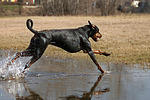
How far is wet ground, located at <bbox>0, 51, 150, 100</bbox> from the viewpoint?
6926 millimetres

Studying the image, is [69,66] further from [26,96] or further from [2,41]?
[2,41]

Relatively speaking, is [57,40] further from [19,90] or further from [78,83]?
[19,90]

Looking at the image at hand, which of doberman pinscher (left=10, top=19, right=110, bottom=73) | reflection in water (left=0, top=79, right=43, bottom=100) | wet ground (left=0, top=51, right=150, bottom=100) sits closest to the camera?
reflection in water (left=0, top=79, right=43, bottom=100)

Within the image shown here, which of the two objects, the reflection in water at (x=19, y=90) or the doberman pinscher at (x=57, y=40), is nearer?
the reflection in water at (x=19, y=90)

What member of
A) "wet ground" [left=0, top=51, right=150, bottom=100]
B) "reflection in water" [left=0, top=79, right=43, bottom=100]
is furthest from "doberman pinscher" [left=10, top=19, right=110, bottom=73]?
"reflection in water" [left=0, top=79, right=43, bottom=100]

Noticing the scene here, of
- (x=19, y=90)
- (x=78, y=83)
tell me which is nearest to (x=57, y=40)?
(x=78, y=83)

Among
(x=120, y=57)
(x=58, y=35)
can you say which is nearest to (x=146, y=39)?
(x=120, y=57)

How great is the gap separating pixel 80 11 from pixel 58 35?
113ft

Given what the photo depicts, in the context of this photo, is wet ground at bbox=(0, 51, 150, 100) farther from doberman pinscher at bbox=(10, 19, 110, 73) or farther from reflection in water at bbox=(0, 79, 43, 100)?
doberman pinscher at bbox=(10, 19, 110, 73)

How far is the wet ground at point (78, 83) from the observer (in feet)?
22.7

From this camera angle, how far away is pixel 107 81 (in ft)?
27.5

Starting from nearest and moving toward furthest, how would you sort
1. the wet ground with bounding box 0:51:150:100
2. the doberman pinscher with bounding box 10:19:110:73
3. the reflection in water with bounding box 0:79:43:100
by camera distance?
1. the reflection in water with bounding box 0:79:43:100
2. the wet ground with bounding box 0:51:150:100
3. the doberman pinscher with bounding box 10:19:110:73

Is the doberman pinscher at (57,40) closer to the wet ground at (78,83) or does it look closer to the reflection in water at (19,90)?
the wet ground at (78,83)

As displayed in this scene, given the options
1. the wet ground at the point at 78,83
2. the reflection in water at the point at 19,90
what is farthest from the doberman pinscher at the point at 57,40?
the reflection in water at the point at 19,90
